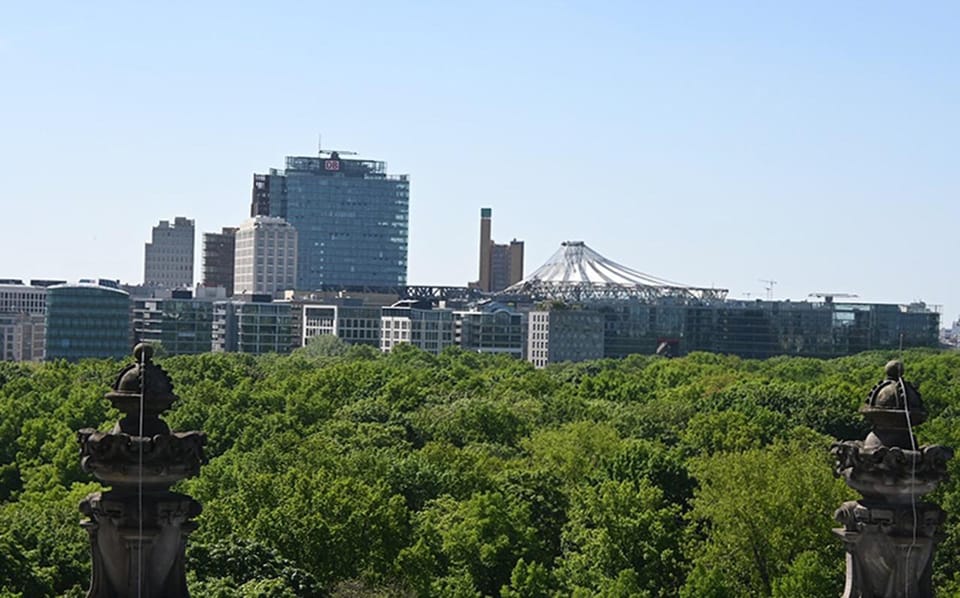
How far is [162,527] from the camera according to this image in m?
15.0

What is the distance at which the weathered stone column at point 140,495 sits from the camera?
48.4ft

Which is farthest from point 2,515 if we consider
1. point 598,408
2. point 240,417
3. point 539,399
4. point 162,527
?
point 539,399

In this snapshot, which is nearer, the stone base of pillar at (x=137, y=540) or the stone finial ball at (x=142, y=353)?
the stone base of pillar at (x=137, y=540)

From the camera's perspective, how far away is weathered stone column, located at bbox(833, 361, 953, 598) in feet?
49.8

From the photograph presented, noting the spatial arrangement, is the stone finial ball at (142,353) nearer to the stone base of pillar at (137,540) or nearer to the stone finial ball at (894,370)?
the stone base of pillar at (137,540)

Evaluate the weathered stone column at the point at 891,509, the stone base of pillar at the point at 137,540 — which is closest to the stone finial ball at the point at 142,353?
the stone base of pillar at the point at 137,540

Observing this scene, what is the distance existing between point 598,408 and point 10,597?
77162 millimetres

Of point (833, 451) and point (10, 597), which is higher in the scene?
point (833, 451)

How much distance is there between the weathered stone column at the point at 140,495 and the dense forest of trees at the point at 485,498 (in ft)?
81.2

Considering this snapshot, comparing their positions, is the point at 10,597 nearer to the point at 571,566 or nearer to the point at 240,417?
the point at 571,566

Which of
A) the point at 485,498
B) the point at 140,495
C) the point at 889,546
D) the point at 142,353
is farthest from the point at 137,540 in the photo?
the point at 485,498

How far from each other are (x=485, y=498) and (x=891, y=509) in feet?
146

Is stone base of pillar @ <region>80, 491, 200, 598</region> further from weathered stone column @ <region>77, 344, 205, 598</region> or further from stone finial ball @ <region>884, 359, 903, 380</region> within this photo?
stone finial ball @ <region>884, 359, 903, 380</region>

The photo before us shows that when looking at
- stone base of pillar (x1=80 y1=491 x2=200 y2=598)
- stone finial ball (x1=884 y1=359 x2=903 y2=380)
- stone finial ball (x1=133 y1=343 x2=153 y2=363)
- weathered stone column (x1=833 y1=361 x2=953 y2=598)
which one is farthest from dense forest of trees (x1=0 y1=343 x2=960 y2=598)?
weathered stone column (x1=833 y1=361 x2=953 y2=598)
